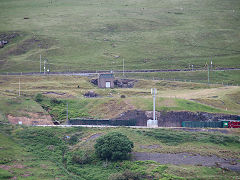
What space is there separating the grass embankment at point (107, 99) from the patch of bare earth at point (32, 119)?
1.06 meters

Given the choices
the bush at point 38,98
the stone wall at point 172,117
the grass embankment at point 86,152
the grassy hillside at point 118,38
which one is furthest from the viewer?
the grassy hillside at point 118,38

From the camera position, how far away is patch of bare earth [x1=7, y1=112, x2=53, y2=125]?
7800 cm

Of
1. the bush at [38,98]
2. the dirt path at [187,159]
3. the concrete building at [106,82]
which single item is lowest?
the dirt path at [187,159]

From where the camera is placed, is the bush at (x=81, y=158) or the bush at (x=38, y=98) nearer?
the bush at (x=81, y=158)

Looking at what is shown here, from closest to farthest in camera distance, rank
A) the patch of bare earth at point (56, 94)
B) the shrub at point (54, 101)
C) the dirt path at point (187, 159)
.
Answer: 1. the dirt path at point (187, 159)
2. the shrub at point (54, 101)
3. the patch of bare earth at point (56, 94)

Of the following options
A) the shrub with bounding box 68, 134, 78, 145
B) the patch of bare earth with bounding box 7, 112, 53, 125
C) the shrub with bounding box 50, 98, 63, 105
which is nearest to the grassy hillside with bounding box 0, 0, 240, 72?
the shrub with bounding box 50, 98, 63, 105

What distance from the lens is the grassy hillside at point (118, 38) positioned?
13725cm

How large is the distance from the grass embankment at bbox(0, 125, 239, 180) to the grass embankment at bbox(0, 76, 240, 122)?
33.8 ft

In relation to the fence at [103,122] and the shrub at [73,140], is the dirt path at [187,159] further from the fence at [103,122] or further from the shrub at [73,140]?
the fence at [103,122]

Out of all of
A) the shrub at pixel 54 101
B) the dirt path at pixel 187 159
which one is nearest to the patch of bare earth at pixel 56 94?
the shrub at pixel 54 101

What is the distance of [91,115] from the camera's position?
8444 centimetres

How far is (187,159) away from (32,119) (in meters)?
32.7

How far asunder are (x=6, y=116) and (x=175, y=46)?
8857cm

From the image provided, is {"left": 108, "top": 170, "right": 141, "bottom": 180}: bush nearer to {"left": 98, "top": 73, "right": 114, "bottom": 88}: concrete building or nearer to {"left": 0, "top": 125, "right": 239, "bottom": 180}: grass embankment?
{"left": 0, "top": 125, "right": 239, "bottom": 180}: grass embankment
